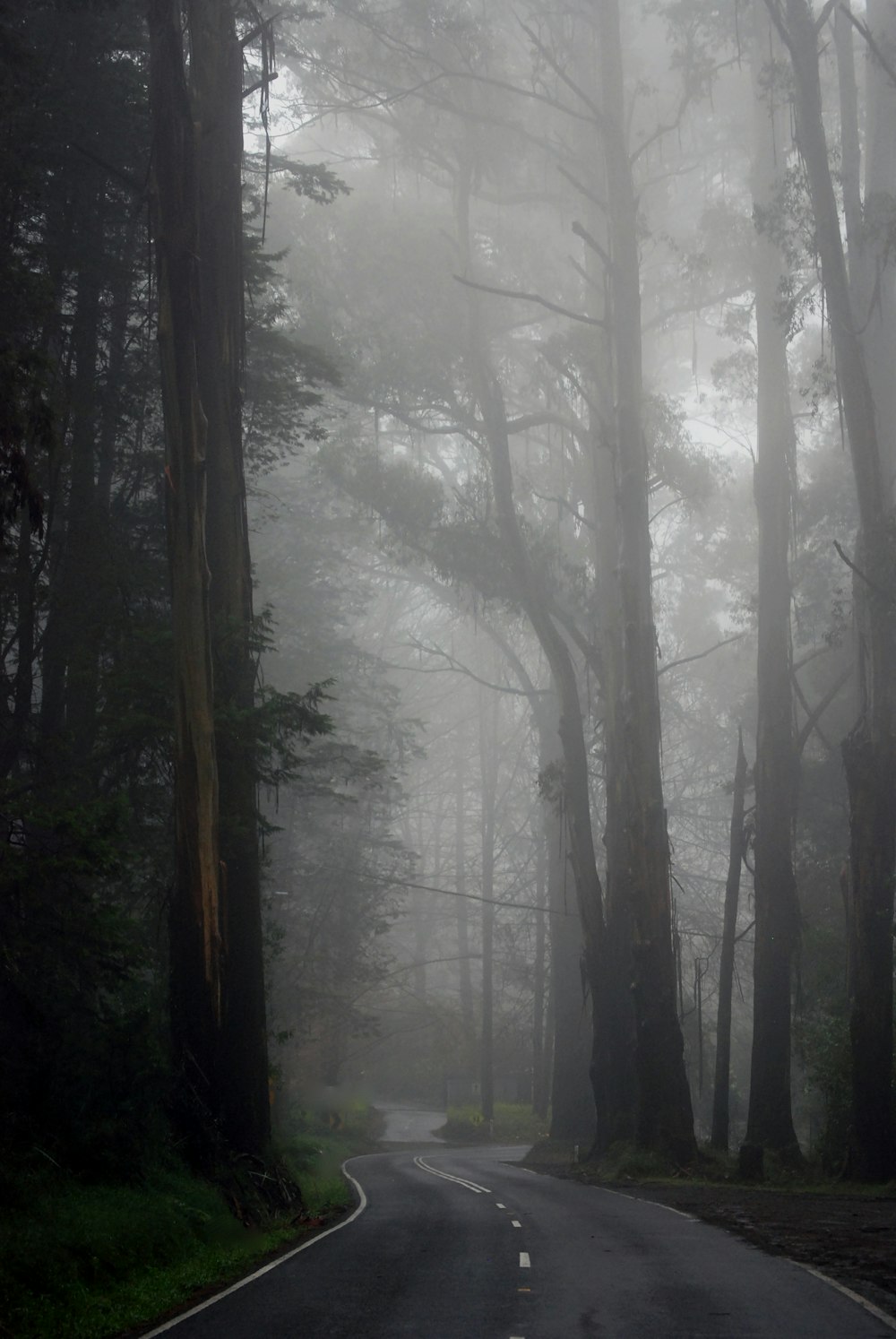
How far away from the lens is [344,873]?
39.9 meters

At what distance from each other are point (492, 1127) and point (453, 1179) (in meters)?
26.2

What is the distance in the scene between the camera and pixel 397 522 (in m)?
30.9

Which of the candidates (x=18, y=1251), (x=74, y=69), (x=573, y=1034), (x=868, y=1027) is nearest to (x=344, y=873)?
(x=573, y=1034)

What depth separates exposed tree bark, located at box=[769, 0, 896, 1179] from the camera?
20.2 m

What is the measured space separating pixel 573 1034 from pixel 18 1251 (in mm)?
26681

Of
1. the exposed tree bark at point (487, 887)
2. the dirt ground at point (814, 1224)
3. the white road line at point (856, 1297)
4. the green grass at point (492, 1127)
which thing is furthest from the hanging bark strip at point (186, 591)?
the green grass at point (492, 1127)

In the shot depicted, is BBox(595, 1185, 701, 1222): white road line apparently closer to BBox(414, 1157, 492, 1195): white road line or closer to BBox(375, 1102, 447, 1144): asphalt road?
BBox(414, 1157, 492, 1195): white road line

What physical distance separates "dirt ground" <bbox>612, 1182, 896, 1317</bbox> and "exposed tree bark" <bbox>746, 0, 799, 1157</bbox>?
350 cm

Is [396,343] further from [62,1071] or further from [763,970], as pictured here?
[62,1071]

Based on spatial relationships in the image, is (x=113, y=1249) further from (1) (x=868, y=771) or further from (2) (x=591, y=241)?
(2) (x=591, y=241)

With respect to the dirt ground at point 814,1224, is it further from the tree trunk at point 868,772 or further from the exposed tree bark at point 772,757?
the exposed tree bark at point 772,757

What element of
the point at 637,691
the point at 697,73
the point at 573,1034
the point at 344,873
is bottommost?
the point at 573,1034

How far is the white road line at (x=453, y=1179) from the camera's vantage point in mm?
22608

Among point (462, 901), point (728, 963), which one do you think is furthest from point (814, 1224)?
point (462, 901)
